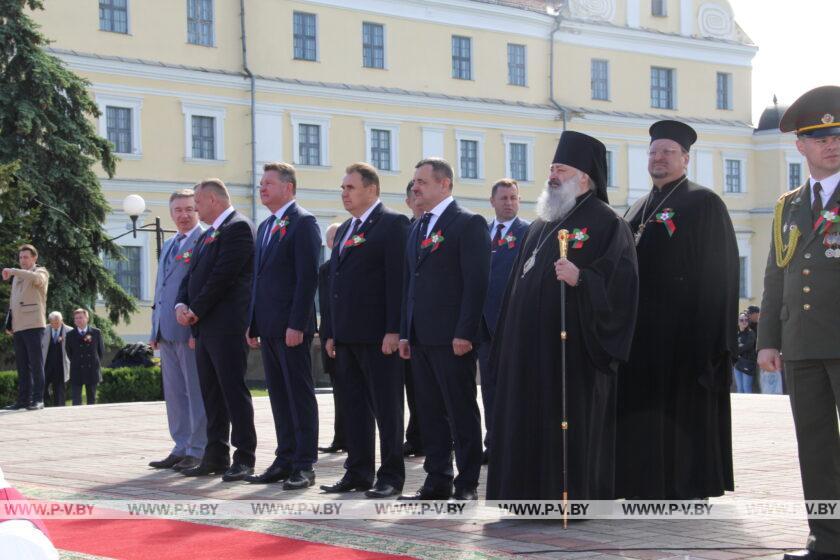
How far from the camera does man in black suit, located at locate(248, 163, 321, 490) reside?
30.7 ft

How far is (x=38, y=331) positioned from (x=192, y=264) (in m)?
7.61

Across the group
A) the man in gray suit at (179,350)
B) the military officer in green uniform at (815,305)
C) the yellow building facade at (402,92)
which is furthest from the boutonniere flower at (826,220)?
the yellow building facade at (402,92)

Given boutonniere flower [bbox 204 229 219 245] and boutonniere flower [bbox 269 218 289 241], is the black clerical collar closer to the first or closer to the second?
boutonniere flower [bbox 269 218 289 241]

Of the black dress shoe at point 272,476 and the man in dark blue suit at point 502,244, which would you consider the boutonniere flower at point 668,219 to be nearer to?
the man in dark blue suit at point 502,244

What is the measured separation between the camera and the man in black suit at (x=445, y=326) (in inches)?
328

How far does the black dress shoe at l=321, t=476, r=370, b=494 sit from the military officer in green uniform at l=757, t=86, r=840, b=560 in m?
3.23

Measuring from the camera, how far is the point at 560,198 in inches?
306

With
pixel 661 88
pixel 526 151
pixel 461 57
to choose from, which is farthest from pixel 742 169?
pixel 461 57

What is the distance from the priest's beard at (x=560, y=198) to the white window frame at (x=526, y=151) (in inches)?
1621

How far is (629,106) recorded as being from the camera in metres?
52.3

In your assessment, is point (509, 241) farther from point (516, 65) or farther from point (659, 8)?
point (659, 8)

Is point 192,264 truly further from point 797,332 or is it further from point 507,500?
point 797,332

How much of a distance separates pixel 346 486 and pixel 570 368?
7.06 feet

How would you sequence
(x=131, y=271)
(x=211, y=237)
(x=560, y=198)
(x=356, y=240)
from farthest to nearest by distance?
(x=131, y=271), (x=211, y=237), (x=356, y=240), (x=560, y=198)
